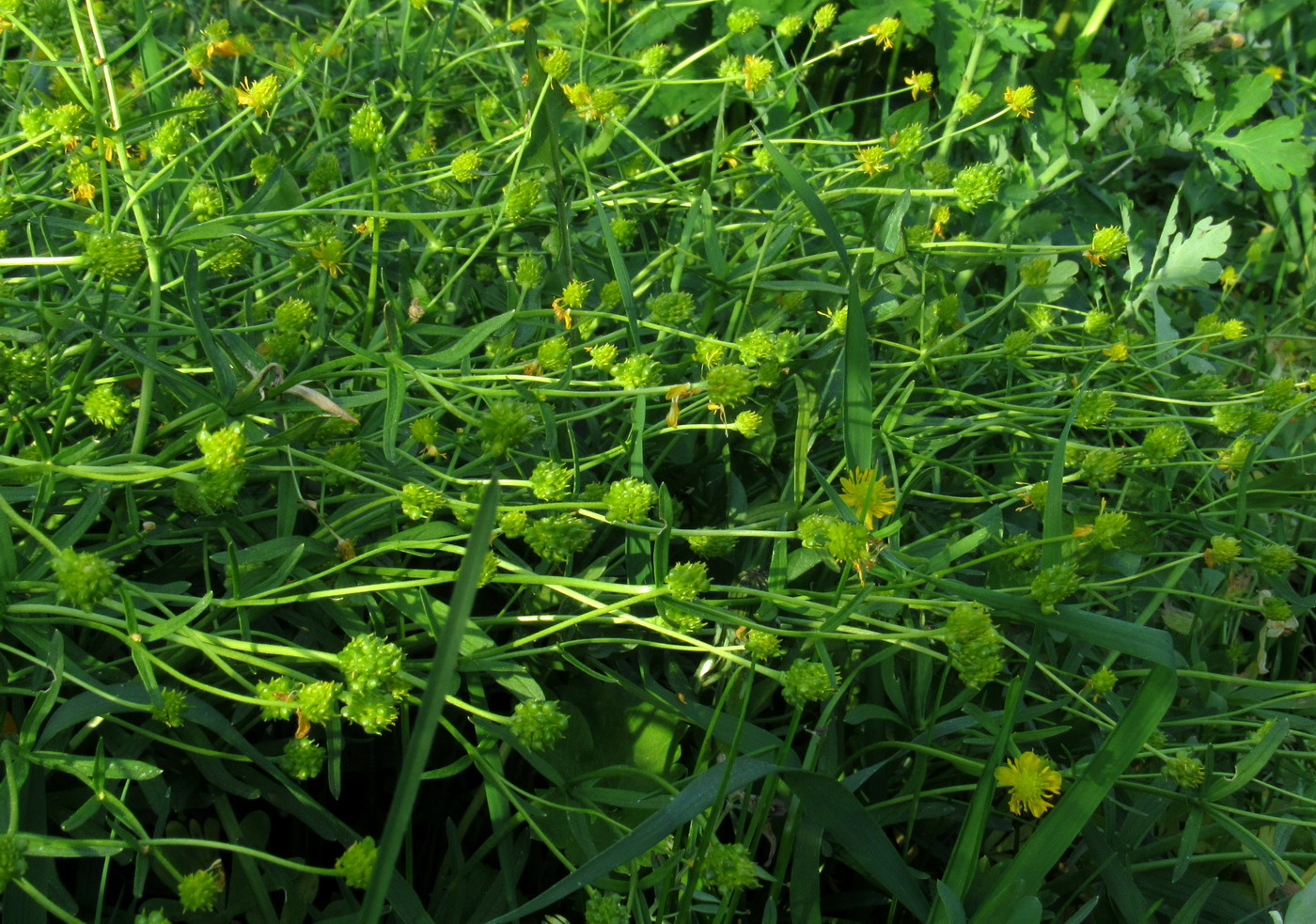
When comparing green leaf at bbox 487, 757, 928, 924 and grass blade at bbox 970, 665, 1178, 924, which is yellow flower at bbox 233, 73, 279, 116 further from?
grass blade at bbox 970, 665, 1178, 924

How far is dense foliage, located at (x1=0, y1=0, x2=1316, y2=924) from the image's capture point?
2.54 ft

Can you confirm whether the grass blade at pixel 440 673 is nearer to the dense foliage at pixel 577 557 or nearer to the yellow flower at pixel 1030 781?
the dense foliage at pixel 577 557

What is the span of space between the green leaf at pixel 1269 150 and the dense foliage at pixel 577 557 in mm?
489

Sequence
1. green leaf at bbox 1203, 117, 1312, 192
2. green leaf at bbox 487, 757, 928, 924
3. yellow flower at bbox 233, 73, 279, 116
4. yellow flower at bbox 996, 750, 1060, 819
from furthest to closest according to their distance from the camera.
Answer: green leaf at bbox 1203, 117, 1312, 192 < yellow flower at bbox 233, 73, 279, 116 < yellow flower at bbox 996, 750, 1060, 819 < green leaf at bbox 487, 757, 928, 924

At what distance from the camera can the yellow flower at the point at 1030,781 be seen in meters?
0.84

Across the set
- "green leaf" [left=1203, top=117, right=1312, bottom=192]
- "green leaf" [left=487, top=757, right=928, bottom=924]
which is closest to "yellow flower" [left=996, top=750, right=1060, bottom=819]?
"green leaf" [left=487, top=757, right=928, bottom=924]

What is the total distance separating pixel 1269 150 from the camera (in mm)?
1830

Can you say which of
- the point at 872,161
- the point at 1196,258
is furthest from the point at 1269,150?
the point at 872,161

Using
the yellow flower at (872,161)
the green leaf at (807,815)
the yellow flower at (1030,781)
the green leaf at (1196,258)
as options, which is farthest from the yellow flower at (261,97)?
the green leaf at (1196,258)

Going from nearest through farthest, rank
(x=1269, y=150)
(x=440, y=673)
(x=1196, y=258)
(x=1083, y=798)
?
(x=440, y=673) < (x=1083, y=798) < (x=1196, y=258) < (x=1269, y=150)

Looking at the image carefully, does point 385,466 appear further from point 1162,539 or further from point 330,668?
point 1162,539

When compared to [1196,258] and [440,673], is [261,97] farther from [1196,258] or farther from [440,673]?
[1196,258]

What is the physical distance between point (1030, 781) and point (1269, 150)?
4.91ft

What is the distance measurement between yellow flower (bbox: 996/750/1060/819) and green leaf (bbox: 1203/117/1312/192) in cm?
142
